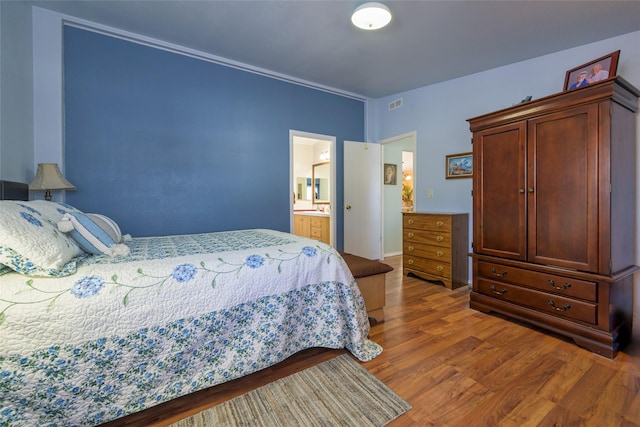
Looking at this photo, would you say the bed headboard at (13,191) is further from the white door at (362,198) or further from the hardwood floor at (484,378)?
the white door at (362,198)

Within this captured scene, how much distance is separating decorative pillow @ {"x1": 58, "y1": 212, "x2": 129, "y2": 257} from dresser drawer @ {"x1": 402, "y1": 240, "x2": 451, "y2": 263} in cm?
312

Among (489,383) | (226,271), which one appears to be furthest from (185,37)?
(489,383)

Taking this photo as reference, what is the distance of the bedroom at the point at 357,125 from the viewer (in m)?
2.21

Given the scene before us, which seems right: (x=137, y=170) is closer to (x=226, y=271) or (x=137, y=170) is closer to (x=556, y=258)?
(x=226, y=271)

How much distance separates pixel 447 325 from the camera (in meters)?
2.30

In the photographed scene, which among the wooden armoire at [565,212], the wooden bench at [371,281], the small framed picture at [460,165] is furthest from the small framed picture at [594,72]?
the wooden bench at [371,281]

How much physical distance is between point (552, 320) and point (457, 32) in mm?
2605

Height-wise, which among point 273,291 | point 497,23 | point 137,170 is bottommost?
point 273,291

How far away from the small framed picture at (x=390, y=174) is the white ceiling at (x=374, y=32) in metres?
1.94

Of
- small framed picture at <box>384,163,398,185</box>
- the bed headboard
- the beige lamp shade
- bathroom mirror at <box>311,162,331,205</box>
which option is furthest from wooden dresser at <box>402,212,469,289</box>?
the bed headboard

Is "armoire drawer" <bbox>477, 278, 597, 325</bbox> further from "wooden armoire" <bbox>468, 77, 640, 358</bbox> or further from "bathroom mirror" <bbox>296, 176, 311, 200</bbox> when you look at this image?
"bathroom mirror" <bbox>296, 176, 311, 200</bbox>

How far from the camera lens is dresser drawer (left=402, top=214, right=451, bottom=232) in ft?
10.7

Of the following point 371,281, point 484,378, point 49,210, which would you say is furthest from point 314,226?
point 49,210

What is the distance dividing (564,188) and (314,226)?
3.65 meters
